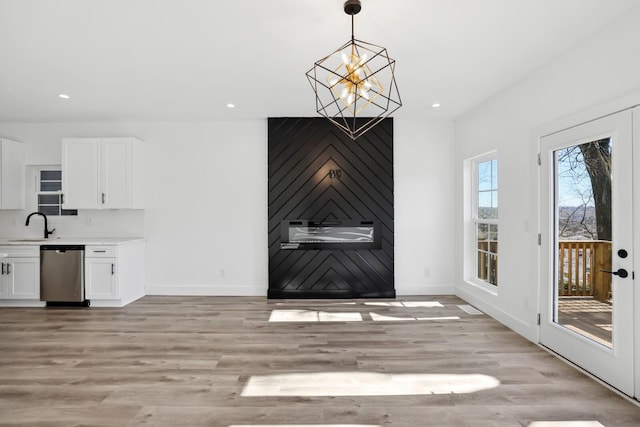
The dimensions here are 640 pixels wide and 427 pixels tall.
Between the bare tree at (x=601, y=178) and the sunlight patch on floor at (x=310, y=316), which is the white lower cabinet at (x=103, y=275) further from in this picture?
the bare tree at (x=601, y=178)

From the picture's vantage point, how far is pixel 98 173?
183 inches

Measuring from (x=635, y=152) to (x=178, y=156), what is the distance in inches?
203

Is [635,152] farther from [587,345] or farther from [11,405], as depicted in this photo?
[11,405]

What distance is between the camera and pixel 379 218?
4852 mm

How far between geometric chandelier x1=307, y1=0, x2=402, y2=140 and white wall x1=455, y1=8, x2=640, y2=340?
1.23 meters

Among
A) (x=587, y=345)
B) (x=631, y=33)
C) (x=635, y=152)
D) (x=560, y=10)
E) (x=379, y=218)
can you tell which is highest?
(x=560, y=10)

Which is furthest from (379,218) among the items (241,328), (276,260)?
Result: (241,328)

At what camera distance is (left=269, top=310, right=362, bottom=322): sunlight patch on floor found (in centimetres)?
381

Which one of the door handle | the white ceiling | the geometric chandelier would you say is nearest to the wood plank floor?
the door handle

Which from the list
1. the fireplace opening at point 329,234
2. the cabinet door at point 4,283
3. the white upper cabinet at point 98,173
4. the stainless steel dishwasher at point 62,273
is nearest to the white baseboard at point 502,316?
the fireplace opening at point 329,234

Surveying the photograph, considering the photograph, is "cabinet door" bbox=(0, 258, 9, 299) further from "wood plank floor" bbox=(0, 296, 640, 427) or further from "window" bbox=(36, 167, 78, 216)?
"window" bbox=(36, 167, 78, 216)

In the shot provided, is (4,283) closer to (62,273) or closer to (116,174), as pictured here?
(62,273)

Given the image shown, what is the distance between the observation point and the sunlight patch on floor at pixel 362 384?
2.28 meters

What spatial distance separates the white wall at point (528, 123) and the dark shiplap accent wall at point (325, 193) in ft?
4.16
